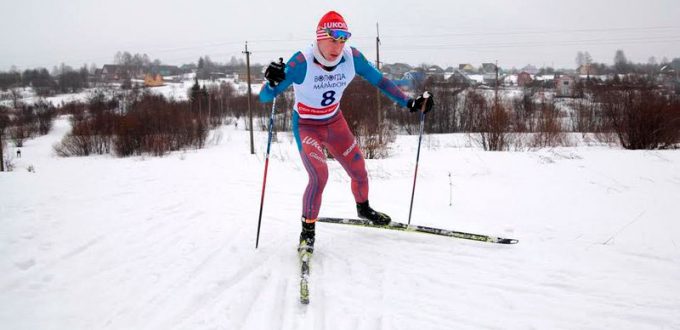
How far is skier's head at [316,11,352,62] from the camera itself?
364 cm

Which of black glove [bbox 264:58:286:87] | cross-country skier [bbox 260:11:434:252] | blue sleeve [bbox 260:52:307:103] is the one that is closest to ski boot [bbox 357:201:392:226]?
cross-country skier [bbox 260:11:434:252]

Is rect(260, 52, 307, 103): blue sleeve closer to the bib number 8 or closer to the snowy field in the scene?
the bib number 8

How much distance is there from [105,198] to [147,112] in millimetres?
29662

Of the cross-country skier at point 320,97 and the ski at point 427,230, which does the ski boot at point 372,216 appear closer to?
the ski at point 427,230

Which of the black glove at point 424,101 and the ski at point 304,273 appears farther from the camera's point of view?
the black glove at point 424,101

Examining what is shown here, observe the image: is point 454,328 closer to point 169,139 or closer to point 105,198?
point 105,198

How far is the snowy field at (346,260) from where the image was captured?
8.62ft

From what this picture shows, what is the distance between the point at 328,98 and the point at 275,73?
0.65 meters

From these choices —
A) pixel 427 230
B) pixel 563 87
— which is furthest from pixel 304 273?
pixel 563 87

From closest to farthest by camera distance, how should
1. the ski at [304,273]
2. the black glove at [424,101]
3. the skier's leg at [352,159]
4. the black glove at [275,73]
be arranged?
1. the ski at [304,273]
2. the black glove at [275,73]
3. the skier's leg at [352,159]
4. the black glove at [424,101]

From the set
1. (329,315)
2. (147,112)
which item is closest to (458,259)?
(329,315)

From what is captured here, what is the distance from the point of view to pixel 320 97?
3941 mm

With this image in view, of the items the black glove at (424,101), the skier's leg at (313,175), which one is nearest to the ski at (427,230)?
the skier's leg at (313,175)

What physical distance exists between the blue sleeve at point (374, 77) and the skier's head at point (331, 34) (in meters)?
0.52
